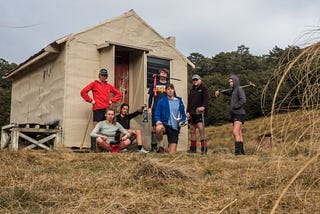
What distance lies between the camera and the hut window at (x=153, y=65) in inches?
384

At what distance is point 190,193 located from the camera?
301cm

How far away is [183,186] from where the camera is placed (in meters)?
3.19

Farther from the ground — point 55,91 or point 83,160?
point 55,91

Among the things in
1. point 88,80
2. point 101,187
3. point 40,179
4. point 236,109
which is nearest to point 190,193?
point 101,187

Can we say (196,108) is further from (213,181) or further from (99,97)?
(213,181)

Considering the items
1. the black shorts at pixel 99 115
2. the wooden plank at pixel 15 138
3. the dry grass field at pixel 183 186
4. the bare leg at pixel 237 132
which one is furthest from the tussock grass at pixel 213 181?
the wooden plank at pixel 15 138

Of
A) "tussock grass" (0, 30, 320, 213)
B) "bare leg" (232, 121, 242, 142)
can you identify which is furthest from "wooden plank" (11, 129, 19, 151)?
"bare leg" (232, 121, 242, 142)

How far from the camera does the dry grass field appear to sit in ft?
7.63

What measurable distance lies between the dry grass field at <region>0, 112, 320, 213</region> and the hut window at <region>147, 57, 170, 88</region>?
5.63 m

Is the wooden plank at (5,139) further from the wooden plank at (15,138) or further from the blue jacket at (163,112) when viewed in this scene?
the blue jacket at (163,112)

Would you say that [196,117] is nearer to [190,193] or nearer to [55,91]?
[55,91]

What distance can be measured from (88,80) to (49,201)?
634cm

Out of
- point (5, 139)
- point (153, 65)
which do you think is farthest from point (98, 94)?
point (5, 139)

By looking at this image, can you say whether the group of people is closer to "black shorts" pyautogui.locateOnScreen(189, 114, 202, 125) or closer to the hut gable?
"black shorts" pyautogui.locateOnScreen(189, 114, 202, 125)
